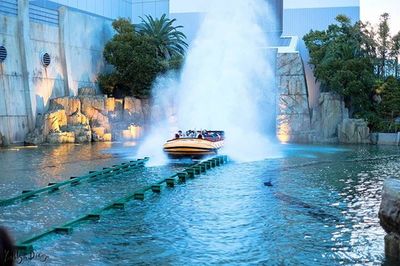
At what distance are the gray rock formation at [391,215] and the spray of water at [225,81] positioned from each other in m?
30.4

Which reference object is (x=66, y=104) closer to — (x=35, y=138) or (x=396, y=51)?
(x=35, y=138)

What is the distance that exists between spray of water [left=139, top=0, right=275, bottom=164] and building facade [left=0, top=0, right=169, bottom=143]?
23.3 feet

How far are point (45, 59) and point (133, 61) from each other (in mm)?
7471

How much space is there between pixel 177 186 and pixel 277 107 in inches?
1091

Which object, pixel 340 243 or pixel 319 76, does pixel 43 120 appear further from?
pixel 340 243

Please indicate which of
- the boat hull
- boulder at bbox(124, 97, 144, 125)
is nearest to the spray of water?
boulder at bbox(124, 97, 144, 125)

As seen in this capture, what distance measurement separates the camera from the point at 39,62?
3991 centimetres

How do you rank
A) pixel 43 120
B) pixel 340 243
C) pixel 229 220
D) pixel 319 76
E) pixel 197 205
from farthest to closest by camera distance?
pixel 319 76, pixel 43 120, pixel 197 205, pixel 229 220, pixel 340 243

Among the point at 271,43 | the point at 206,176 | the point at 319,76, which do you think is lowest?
the point at 206,176

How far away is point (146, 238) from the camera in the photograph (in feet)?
30.8

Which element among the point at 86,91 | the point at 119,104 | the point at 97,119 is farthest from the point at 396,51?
the point at 86,91

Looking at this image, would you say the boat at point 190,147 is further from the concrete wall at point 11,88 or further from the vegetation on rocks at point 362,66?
the vegetation on rocks at point 362,66

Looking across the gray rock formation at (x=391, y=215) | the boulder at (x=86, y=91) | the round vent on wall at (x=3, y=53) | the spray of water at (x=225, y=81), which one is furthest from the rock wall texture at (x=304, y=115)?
the gray rock formation at (x=391, y=215)

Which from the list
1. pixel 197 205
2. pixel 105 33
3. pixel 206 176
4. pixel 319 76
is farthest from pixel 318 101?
pixel 197 205
